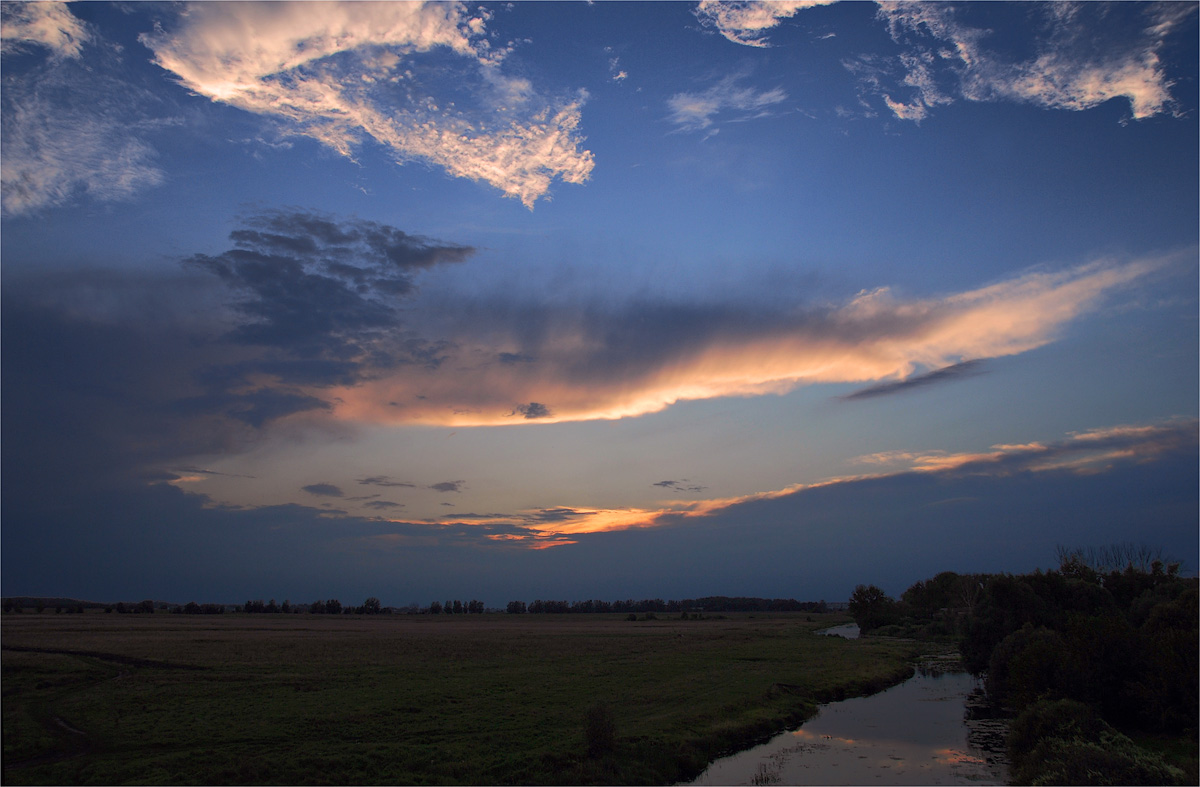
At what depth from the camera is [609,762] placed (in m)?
27.8

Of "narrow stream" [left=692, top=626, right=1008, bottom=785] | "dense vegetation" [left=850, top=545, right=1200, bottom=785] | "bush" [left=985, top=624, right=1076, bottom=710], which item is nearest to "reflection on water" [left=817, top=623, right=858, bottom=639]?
"dense vegetation" [left=850, top=545, right=1200, bottom=785]

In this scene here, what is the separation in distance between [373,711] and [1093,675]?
4149 centimetres

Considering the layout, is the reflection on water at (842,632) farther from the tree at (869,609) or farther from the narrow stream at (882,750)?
the narrow stream at (882,750)

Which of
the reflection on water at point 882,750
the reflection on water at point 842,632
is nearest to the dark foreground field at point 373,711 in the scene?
the reflection on water at point 882,750

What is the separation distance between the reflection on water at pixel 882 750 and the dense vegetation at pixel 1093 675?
2278 mm

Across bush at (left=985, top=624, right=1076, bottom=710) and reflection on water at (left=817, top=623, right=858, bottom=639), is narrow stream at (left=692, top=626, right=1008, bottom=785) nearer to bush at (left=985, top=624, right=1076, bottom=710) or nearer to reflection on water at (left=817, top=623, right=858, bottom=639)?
bush at (left=985, top=624, right=1076, bottom=710)

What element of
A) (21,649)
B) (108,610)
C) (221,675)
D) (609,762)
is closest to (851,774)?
(609,762)

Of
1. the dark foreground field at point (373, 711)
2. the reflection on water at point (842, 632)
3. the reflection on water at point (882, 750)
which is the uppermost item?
the dark foreground field at point (373, 711)

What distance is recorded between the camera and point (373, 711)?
114ft

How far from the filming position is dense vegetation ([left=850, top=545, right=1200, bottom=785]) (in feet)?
78.0

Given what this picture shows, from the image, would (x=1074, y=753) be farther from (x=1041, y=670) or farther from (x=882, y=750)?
(x=1041, y=670)

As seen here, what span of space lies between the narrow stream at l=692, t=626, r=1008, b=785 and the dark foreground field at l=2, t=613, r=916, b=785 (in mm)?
2035

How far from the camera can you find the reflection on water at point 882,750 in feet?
92.8

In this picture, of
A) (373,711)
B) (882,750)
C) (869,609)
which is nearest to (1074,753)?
(882,750)
